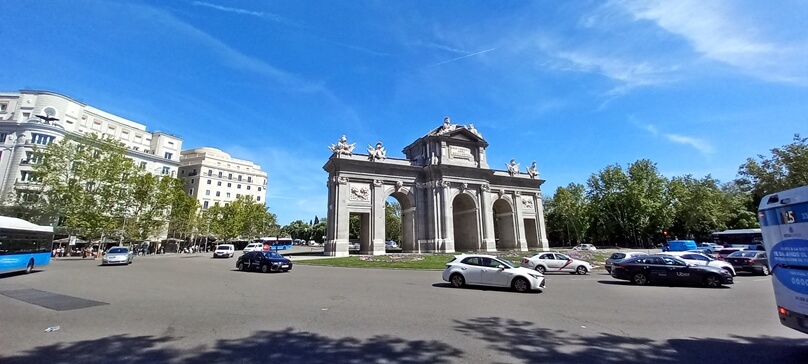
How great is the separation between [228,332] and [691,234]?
87.9 m

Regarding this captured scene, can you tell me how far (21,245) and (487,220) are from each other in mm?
40230

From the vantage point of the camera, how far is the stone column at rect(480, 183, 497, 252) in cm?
4272

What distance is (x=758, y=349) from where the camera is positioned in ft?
20.7

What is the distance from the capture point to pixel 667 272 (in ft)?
55.1

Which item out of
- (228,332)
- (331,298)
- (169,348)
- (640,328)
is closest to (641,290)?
(640,328)

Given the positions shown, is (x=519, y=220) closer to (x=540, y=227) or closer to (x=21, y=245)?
(x=540, y=227)

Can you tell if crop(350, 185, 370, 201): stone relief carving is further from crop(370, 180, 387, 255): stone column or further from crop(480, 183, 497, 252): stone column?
crop(480, 183, 497, 252): stone column

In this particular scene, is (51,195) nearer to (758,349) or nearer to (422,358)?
(422,358)

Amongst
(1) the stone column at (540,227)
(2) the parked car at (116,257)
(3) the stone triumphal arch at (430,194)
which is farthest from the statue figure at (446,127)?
(2) the parked car at (116,257)

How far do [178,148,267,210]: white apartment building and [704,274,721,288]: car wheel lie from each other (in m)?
79.9

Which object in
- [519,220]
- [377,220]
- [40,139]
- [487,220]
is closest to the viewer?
[377,220]

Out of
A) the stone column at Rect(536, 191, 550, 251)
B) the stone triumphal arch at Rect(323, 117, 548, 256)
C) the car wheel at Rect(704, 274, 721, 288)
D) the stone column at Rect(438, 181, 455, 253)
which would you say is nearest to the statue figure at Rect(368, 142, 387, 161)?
the stone triumphal arch at Rect(323, 117, 548, 256)

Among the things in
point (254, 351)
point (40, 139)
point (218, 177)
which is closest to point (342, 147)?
point (254, 351)

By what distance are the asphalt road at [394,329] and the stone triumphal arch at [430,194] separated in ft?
86.3
